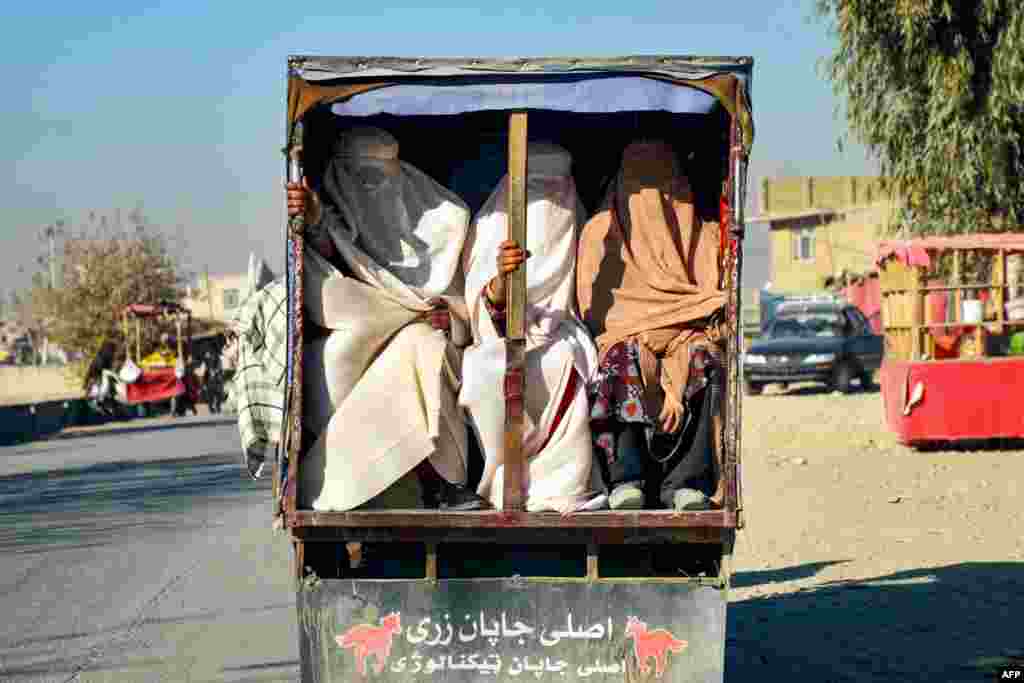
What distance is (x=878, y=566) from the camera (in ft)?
31.9

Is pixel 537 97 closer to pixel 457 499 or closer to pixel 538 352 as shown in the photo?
pixel 538 352

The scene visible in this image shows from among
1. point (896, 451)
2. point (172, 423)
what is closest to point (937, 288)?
point (896, 451)

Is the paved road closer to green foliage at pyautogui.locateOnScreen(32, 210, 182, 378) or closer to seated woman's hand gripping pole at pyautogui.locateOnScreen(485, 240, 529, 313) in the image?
seated woman's hand gripping pole at pyautogui.locateOnScreen(485, 240, 529, 313)

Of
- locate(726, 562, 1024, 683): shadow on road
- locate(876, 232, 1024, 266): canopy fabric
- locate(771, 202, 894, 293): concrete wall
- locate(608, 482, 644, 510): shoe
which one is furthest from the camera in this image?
locate(771, 202, 894, 293): concrete wall

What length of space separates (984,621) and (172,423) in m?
24.9

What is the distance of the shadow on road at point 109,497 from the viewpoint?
12258 millimetres

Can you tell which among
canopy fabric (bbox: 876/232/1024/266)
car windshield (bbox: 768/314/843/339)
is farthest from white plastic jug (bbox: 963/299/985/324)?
car windshield (bbox: 768/314/843/339)

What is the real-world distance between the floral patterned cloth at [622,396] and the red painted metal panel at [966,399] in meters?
10.4

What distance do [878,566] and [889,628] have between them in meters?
2.01

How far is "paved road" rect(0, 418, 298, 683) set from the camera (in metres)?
7.29

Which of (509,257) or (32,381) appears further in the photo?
(32,381)

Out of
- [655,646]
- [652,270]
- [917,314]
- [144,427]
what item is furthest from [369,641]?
[144,427]

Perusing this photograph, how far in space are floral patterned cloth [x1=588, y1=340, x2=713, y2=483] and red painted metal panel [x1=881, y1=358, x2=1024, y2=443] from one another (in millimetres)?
10435

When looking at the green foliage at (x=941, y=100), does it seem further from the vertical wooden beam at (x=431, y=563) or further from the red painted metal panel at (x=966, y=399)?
the vertical wooden beam at (x=431, y=563)
